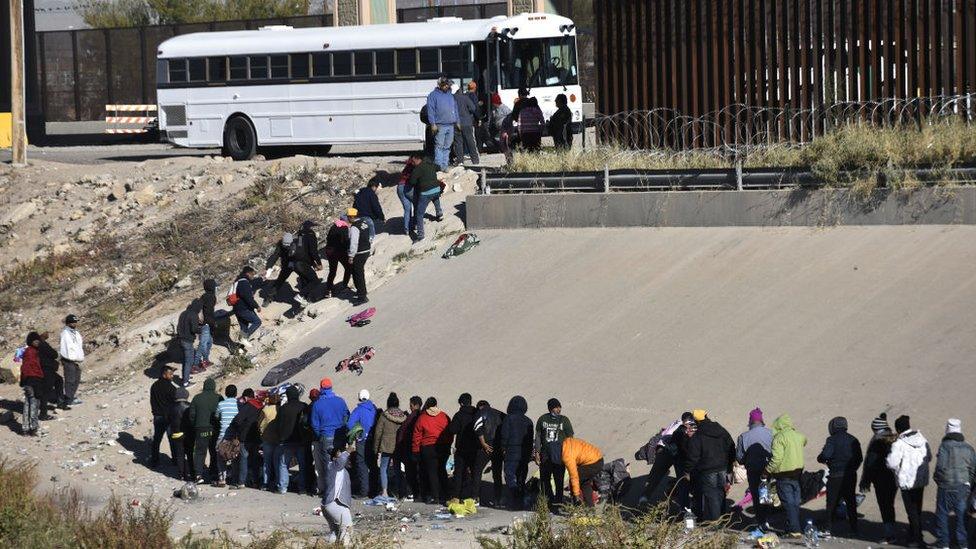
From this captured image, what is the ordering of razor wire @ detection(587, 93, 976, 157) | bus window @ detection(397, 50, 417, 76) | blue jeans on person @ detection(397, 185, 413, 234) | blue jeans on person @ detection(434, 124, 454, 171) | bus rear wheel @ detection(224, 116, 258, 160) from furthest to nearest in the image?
bus rear wheel @ detection(224, 116, 258, 160) < bus window @ detection(397, 50, 417, 76) < blue jeans on person @ detection(434, 124, 454, 171) < blue jeans on person @ detection(397, 185, 413, 234) < razor wire @ detection(587, 93, 976, 157)

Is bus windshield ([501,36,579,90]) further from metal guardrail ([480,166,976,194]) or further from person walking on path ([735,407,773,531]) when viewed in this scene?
person walking on path ([735,407,773,531])

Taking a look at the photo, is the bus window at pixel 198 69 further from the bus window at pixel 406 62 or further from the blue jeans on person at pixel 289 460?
the blue jeans on person at pixel 289 460

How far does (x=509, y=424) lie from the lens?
15320 millimetres

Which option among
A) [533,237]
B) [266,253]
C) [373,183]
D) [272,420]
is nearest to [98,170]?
[266,253]

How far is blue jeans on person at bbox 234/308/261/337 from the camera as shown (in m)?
21.7

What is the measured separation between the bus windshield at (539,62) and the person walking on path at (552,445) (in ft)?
49.6

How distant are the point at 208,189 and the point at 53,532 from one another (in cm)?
1754

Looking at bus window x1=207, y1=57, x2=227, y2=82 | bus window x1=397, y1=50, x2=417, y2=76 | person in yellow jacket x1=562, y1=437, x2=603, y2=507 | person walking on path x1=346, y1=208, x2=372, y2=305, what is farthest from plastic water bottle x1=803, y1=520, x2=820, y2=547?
bus window x1=207, y1=57, x2=227, y2=82

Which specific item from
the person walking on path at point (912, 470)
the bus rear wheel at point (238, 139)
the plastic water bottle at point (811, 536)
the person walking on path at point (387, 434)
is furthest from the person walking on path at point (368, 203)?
the person walking on path at point (912, 470)

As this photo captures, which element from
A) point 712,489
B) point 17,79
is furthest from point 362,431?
point 17,79

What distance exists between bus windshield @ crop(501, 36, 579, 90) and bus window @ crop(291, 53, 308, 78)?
4780mm

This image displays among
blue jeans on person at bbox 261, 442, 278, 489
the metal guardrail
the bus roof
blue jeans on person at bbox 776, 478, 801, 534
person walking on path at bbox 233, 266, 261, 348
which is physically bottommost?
blue jeans on person at bbox 261, 442, 278, 489

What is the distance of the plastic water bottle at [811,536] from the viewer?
43.5 ft

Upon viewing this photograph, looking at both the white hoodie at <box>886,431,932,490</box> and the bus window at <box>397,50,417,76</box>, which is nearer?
the white hoodie at <box>886,431,932,490</box>
